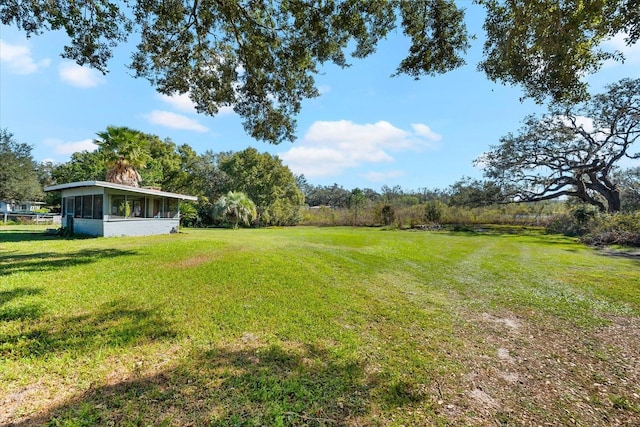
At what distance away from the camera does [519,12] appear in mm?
3947

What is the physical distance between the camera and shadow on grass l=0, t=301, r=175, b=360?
318 cm

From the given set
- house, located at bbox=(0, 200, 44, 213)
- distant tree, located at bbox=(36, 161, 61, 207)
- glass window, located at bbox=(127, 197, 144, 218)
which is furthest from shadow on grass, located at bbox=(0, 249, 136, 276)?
distant tree, located at bbox=(36, 161, 61, 207)

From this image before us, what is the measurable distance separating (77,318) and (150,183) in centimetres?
2123

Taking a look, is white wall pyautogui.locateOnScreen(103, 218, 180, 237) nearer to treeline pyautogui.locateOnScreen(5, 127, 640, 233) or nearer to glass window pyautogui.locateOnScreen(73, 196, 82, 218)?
glass window pyautogui.locateOnScreen(73, 196, 82, 218)

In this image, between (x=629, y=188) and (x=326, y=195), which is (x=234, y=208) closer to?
(x=629, y=188)

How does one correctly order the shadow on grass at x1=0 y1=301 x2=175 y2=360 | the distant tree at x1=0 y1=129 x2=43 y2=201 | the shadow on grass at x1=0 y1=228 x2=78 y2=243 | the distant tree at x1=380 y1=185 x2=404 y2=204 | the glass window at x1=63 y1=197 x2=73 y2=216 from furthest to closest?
the distant tree at x1=380 y1=185 x2=404 y2=204, the distant tree at x1=0 y1=129 x2=43 y2=201, the glass window at x1=63 y1=197 x2=73 y2=216, the shadow on grass at x1=0 y1=228 x2=78 y2=243, the shadow on grass at x1=0 y1=301 x2=175 y2=360

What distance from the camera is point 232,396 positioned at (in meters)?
2.47

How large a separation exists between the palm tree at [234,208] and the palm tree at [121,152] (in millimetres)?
6718

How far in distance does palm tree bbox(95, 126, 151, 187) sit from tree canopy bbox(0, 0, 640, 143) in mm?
10129

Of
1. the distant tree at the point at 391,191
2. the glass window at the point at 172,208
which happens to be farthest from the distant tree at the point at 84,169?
the distant tree at the point at 391,191

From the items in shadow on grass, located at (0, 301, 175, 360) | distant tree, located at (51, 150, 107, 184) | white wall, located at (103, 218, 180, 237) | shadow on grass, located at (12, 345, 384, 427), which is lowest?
shadow on grass, located at (12, 345, 384, 427)

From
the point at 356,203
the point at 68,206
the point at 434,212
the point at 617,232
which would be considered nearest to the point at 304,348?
the point at 68,206

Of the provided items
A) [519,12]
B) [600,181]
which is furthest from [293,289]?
[600,181]

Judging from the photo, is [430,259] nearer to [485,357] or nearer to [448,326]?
[448,326]
